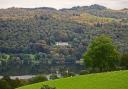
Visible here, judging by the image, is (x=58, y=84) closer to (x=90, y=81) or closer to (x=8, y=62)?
(x=90, y=81)

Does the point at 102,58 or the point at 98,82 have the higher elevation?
the point at 98,82

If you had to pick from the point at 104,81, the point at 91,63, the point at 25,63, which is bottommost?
the point at 25,63

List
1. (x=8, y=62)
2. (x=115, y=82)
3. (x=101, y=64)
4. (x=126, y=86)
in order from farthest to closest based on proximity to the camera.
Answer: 1. (x=8, y=62)
2. (x=101, y=64)
3. (x=115, y=82)
4. (x=126, y=86)

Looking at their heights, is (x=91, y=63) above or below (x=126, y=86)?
below

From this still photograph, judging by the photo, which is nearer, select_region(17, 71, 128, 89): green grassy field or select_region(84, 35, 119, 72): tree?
select_region(17, 71, 128, 89): green grassy field

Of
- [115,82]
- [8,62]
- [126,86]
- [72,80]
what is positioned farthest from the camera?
[8,62]

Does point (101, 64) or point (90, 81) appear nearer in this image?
point (90, 81)

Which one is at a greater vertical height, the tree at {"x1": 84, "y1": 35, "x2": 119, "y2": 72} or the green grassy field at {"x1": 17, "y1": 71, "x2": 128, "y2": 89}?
the green grassy field at {"x1": 17, "y1": 71, "x2": 128, "y2": 89}

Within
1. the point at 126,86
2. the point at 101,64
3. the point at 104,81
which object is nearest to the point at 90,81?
the point at 104,81

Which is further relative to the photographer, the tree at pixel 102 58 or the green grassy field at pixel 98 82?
the tree at pixel 102 58

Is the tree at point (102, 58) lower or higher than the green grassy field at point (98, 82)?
lower

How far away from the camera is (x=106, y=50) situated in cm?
5869

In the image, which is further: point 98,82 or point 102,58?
point 102,58

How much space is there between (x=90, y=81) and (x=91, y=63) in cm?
2506
